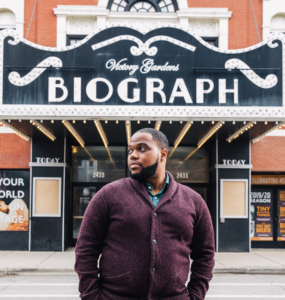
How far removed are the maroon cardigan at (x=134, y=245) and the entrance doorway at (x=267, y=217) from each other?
12544mm

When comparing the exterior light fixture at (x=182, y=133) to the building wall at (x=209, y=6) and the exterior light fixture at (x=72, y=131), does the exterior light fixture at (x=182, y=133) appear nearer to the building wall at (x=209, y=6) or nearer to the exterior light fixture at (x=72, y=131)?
the exterior light fixture at (x=72, y=131)

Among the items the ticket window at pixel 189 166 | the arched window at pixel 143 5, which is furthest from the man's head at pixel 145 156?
the arched window at pixel 143 5

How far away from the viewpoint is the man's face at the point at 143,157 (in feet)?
8.27

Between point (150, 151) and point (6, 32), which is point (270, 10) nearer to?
point (6, 32)

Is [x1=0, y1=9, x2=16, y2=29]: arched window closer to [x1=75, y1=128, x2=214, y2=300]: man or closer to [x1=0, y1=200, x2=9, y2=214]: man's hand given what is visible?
[x1=0, y1=200, x2=9, y2=214]: man's hand

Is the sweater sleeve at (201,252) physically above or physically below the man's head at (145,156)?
below

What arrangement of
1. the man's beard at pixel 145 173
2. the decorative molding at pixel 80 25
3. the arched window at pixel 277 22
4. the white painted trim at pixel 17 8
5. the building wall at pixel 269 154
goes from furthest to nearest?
the arched window at pixel 277 22 → the decorative molding at pixel 80 25 → the white painted trim at pixel 17 8 → the building wall at pixel 269 154 → the man's beard at pixel 145 173

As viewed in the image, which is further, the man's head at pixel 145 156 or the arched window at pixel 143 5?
the arched window at pixel 143 5

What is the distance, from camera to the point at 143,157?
8.29 feet

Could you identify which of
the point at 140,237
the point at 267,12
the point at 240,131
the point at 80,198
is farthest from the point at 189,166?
the point at 140,237

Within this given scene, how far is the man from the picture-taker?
2.39 m

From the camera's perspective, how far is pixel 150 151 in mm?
2547

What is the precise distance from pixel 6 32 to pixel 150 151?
928 centimetres

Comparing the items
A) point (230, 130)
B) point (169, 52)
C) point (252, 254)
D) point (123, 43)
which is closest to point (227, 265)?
point (252, 254)
